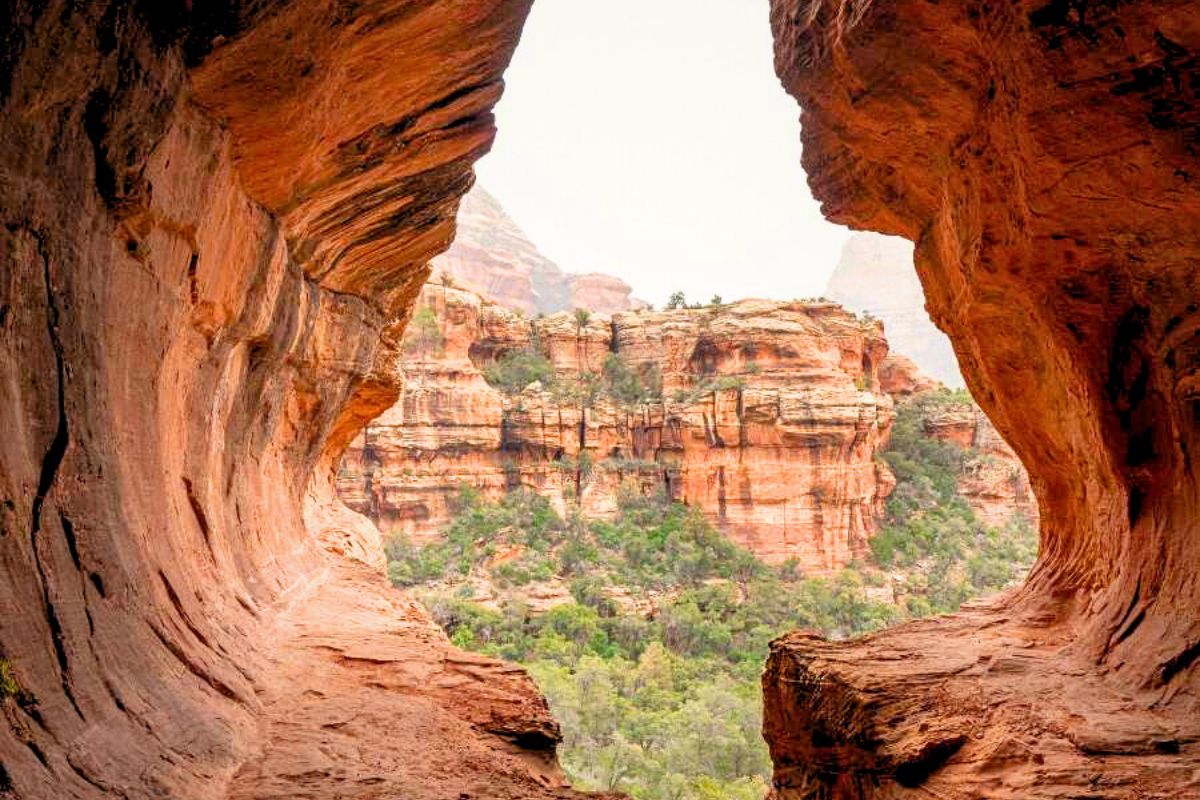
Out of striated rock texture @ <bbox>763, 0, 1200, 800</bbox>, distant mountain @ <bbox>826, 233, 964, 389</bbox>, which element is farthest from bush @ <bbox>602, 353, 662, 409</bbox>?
distant mountain @ <bbox>826, 233, 964, 389</bbox>

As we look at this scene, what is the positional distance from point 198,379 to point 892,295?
179 m

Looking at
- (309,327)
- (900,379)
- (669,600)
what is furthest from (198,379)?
(900,379)

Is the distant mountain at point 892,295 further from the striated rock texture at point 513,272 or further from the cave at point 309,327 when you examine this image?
the cave at point 309,327

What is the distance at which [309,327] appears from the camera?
887 centimetres

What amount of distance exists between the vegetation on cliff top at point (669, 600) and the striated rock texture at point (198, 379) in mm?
10442

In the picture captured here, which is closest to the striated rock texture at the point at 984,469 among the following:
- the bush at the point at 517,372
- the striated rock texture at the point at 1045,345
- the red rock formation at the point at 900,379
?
the red rock formation at the point at 900,379

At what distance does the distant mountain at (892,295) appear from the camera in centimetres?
16112

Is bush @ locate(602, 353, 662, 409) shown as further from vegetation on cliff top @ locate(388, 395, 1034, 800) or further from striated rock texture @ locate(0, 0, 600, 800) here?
striated rock texture @ locate(0, 0, 600, 800)

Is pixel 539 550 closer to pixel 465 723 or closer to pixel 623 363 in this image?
pixel 623 363

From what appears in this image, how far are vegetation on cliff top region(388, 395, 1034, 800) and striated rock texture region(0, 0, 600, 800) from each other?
10.4 metres

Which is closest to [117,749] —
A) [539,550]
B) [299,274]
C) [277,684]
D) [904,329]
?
[277,684]

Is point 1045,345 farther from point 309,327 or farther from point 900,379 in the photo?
point 900,379

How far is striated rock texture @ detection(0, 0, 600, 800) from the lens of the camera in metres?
3.11

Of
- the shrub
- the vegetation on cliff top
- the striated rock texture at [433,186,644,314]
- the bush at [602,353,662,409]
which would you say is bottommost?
the vegetation on cliff top
